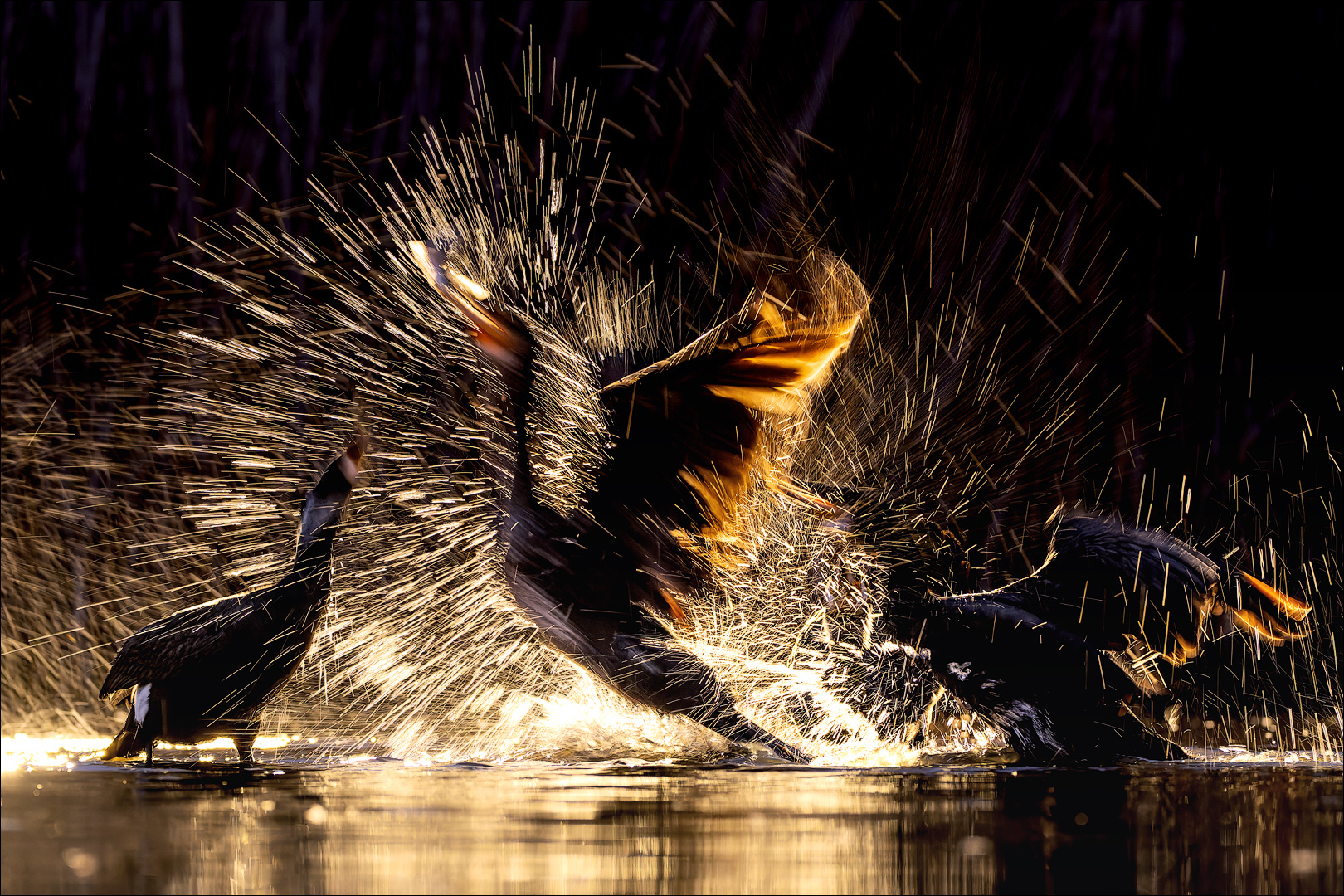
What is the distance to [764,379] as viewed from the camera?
22.3 feet

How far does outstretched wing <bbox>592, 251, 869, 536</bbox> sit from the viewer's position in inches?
264

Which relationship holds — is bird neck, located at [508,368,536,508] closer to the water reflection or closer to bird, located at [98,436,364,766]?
bird, located at [98,436,364,766]

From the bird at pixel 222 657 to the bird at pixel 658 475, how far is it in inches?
45.6

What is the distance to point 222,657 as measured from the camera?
6.90m

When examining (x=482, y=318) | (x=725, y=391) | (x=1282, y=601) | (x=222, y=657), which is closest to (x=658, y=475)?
(x=725, y=391)

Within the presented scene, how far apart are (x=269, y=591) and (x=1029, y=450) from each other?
16.3 feet

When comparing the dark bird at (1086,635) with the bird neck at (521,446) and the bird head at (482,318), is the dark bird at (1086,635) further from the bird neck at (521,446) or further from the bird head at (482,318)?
the bird head at (482,318)

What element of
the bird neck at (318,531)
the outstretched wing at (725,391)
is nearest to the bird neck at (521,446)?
the outstretched wing at (725,391)

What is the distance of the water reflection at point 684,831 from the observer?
391 centimetres

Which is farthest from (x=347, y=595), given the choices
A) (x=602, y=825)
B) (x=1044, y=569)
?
(x=1044, y=569)

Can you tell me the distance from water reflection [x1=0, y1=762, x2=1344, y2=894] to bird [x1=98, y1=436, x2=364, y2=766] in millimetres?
383

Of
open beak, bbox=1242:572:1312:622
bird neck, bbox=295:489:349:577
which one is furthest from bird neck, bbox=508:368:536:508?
open beak, bbox=1242:572:1312:622

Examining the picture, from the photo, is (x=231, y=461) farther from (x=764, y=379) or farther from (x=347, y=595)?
(x=764, y=379)

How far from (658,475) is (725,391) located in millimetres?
724
